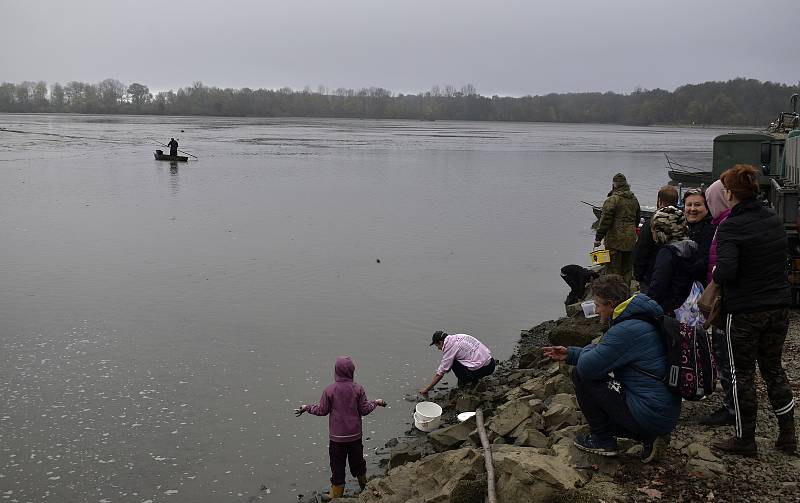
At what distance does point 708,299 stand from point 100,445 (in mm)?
6011

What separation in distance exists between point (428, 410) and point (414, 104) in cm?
18653

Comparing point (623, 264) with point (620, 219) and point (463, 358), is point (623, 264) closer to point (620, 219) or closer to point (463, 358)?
point (620, 219)

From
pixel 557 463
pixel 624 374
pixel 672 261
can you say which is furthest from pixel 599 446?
pixel 672 261

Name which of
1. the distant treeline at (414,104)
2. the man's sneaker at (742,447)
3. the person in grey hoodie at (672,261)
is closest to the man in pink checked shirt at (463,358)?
the person in grey hoodie at (672,261)

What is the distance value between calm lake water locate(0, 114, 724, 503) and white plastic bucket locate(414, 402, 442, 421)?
12.6 inches

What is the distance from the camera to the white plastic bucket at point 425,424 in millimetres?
8250

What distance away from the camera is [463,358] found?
9.16 meters

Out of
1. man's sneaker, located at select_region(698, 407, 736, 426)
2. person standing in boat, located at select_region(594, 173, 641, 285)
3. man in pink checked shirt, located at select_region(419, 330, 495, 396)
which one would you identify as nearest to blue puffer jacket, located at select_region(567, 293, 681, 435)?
man's sneaker, located at select_region(698, 407, 736, 426)

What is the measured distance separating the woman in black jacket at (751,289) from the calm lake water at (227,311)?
403cm

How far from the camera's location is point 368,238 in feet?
64.2

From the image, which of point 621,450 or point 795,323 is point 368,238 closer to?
point 795,323

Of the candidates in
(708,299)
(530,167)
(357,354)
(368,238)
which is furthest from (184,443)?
(530,167)

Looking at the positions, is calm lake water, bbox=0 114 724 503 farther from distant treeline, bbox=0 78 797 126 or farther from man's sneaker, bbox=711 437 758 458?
distant treeline, bbox=0 78 797 126

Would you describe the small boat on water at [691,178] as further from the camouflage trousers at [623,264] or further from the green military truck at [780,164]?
the camouflage trousers at [623,264]
